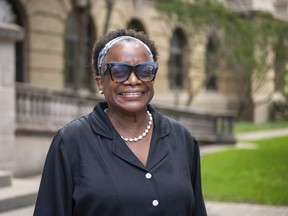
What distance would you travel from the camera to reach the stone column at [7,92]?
10.1 metres

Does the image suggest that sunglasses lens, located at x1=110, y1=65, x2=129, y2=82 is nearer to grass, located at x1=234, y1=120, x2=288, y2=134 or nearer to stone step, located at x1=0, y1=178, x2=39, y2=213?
stone step, located at x1=0, y1=178, x2=39, y2=213

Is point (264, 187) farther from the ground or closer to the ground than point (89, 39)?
closer to the ground

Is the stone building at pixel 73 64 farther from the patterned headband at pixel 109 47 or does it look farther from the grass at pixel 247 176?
the patterned headband at pixel 109 47

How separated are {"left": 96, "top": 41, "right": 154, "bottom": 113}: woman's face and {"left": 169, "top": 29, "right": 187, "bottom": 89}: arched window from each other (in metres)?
24.3

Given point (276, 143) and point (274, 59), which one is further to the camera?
point (274, 59)

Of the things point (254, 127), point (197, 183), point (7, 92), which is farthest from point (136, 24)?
point (197, 183)

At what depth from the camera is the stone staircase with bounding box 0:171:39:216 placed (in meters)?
7.84

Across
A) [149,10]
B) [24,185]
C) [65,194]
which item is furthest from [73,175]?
[149,10]

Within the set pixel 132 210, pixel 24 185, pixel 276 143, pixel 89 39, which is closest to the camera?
pixel 132 210

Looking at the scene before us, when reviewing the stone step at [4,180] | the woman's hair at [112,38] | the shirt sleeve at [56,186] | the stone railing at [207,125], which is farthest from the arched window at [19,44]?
the shirt sleeve at [56,186]

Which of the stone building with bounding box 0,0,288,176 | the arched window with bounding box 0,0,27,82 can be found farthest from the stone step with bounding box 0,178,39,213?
the arched window with bounding box 0,0,27,82

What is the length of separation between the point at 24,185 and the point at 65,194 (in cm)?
635

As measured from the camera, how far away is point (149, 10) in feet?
82.8

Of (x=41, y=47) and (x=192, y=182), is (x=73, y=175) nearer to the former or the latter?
(x=192, y=182)
